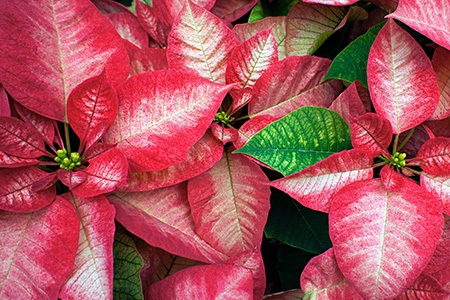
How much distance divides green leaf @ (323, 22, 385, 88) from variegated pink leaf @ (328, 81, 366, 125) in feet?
0.05

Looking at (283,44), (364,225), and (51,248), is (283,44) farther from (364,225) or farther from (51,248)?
(51,248)

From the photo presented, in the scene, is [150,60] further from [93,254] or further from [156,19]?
[93,254]

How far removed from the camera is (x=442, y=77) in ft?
1.68

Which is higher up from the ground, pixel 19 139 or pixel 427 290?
pixel 19 139

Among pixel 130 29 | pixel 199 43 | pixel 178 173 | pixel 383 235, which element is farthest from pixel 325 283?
pixel 130 29

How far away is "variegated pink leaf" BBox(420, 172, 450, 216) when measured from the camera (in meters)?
0.47

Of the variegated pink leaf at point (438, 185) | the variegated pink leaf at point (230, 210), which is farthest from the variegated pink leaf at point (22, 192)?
the variegated pink leaf at point (438, 185)

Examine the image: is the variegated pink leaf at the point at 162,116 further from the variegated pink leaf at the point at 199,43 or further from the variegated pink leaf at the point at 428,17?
the variegated pink leaf at the point at 428,17

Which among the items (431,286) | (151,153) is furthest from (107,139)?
(431,286)

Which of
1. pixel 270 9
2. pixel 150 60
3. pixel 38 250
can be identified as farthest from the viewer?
pixel 270 9

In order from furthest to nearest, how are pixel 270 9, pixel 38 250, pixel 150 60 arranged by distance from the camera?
pixel 270 9 → pixel 150 60 → pixel 38 250

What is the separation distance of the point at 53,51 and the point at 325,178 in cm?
31

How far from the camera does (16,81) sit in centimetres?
46

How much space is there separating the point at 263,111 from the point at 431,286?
0.87 feet
